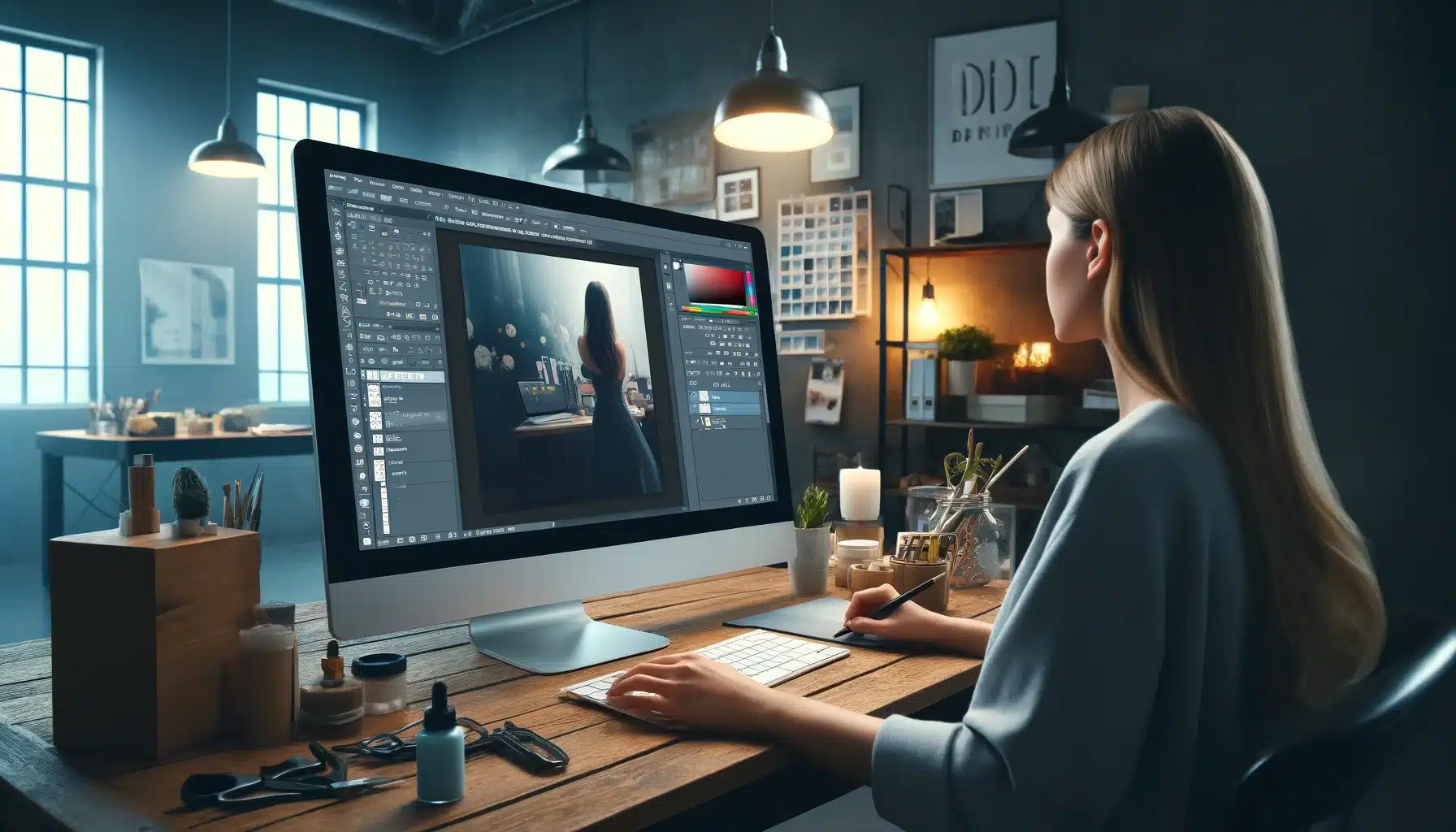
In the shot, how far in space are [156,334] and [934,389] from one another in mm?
5248

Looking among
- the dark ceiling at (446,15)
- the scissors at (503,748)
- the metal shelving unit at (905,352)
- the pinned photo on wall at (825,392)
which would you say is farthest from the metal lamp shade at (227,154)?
the scissors at (503,748)

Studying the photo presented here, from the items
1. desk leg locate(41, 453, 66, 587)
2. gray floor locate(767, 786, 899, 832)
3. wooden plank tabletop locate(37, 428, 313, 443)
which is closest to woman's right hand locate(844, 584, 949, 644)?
gray floor locate(767, 786, 899, 832)

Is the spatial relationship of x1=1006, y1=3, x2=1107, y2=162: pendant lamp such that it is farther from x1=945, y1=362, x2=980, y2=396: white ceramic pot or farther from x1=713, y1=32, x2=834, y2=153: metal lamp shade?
x1=945, y1=362, x2=980, y2=396: white ceramic pot

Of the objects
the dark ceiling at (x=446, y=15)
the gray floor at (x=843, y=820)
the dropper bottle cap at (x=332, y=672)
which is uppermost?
the dark ceiling at (x=446, y=15)

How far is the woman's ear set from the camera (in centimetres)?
91

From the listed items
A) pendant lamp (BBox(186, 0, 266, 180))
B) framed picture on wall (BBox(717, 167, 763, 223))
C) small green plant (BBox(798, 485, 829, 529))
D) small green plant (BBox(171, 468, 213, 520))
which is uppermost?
pendant lamp (BBox(186, 0, 266, 180))

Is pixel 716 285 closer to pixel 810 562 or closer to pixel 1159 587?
pixel 810 562

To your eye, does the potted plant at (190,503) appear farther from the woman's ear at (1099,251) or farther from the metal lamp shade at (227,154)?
the metal lamp shade at (227,154)

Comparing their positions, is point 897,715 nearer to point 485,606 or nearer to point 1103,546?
point 1103,546

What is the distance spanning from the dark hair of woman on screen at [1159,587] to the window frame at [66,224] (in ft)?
22.4

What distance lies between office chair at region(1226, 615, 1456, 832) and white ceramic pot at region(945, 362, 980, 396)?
3599 millimetres

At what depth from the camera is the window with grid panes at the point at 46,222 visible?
6090 millimetres

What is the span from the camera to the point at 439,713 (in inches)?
29.4

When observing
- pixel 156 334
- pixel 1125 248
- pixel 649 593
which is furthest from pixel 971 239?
pixel 156 334
